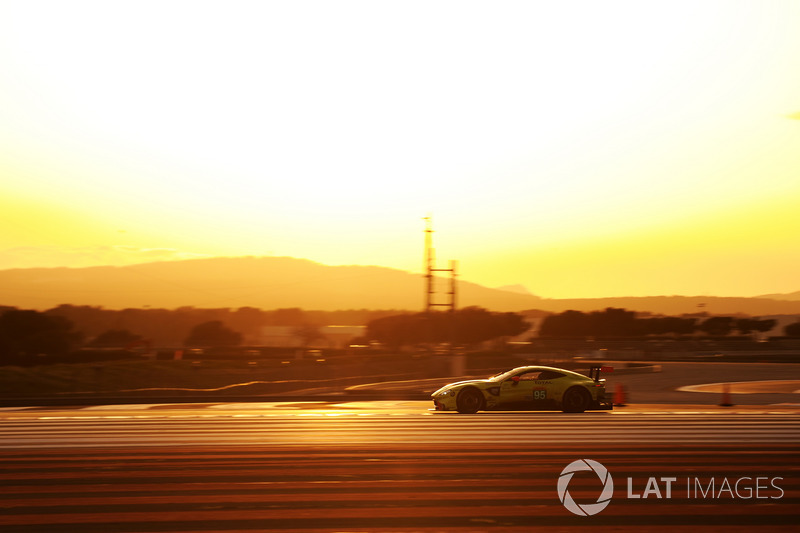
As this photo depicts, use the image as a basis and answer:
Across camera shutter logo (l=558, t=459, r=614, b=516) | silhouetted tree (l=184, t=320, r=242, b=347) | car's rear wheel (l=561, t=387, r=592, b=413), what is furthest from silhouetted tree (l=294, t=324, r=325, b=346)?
camera shutter logo (l=558, t=459, r=614, b=516)

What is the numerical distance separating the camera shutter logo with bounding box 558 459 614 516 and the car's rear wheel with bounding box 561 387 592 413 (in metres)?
9.77

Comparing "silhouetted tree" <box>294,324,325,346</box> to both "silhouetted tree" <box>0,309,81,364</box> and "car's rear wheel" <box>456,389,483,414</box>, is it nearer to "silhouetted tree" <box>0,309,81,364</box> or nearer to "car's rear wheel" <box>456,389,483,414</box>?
"silhouetted tree" <box>0,309,81,364</box>

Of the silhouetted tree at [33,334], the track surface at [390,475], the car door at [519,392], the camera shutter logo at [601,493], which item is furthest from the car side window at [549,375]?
the silhouetted tree at [33,334]

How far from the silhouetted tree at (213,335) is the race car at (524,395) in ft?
474

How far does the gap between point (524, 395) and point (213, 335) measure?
148 metres

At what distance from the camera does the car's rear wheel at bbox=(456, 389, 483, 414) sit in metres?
21.1

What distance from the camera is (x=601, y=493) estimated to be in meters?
9.21

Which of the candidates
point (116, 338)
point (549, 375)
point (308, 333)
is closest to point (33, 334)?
point (116, 338)

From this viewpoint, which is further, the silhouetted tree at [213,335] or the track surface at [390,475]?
the silhouetted tree at [213,335]

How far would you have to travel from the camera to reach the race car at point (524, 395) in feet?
69.4

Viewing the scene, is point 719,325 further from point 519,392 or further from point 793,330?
point 519,392

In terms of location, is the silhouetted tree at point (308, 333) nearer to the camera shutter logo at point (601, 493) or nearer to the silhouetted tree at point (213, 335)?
the silhouetted tree at point (213, 335)

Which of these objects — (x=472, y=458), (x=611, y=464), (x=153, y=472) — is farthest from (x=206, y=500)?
(x=611, y=464)

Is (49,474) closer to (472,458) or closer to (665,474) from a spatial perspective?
(472,458)
